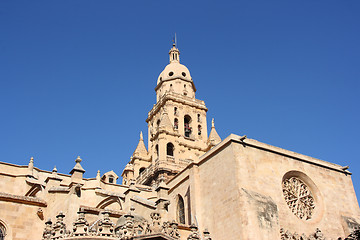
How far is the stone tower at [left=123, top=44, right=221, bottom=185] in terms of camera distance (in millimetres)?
37969

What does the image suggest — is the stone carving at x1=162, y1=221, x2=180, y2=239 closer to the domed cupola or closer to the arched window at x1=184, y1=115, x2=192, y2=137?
the arched window at x1=184, y1=115, x2=192, y2=137

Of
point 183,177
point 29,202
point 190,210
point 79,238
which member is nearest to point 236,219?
point 190,210

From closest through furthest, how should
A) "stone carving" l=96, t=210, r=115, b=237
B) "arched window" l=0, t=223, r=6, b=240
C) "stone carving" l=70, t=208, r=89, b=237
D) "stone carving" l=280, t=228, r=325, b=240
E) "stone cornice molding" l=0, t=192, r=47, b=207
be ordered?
"stone carving" l=70, t=208, r=89, b=237, "stone carving" l=96, t=210, r=115, b=237, "arched window" l=0, t=223, r=6, b=240, "stone cornice molding" l=0, t=192, r=47, b=207, "stone carving" l=280, t=228, r=325, b=240

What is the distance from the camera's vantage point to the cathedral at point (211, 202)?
14422mm

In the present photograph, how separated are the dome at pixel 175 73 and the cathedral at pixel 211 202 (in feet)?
61.6

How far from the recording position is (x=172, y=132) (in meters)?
39.8

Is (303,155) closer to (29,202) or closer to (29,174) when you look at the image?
(29,202)

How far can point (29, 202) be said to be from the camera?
17844mm

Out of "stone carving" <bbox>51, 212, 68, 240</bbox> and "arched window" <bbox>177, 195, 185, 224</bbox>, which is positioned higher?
"arched window" <bbox>177, 195, 185, 224</bbox>

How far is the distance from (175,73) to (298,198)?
88.8 feet

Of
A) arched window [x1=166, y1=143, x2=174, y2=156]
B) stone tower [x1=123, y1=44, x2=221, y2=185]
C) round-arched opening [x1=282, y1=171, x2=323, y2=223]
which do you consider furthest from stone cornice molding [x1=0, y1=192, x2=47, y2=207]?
arched window [x1=166, y1=143, x2=174, y2=156]

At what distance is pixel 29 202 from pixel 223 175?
9.30 m

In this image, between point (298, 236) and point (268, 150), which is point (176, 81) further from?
point (298, 236)

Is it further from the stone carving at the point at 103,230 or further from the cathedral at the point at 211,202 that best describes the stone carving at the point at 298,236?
the stone carving at the point at 103,230
